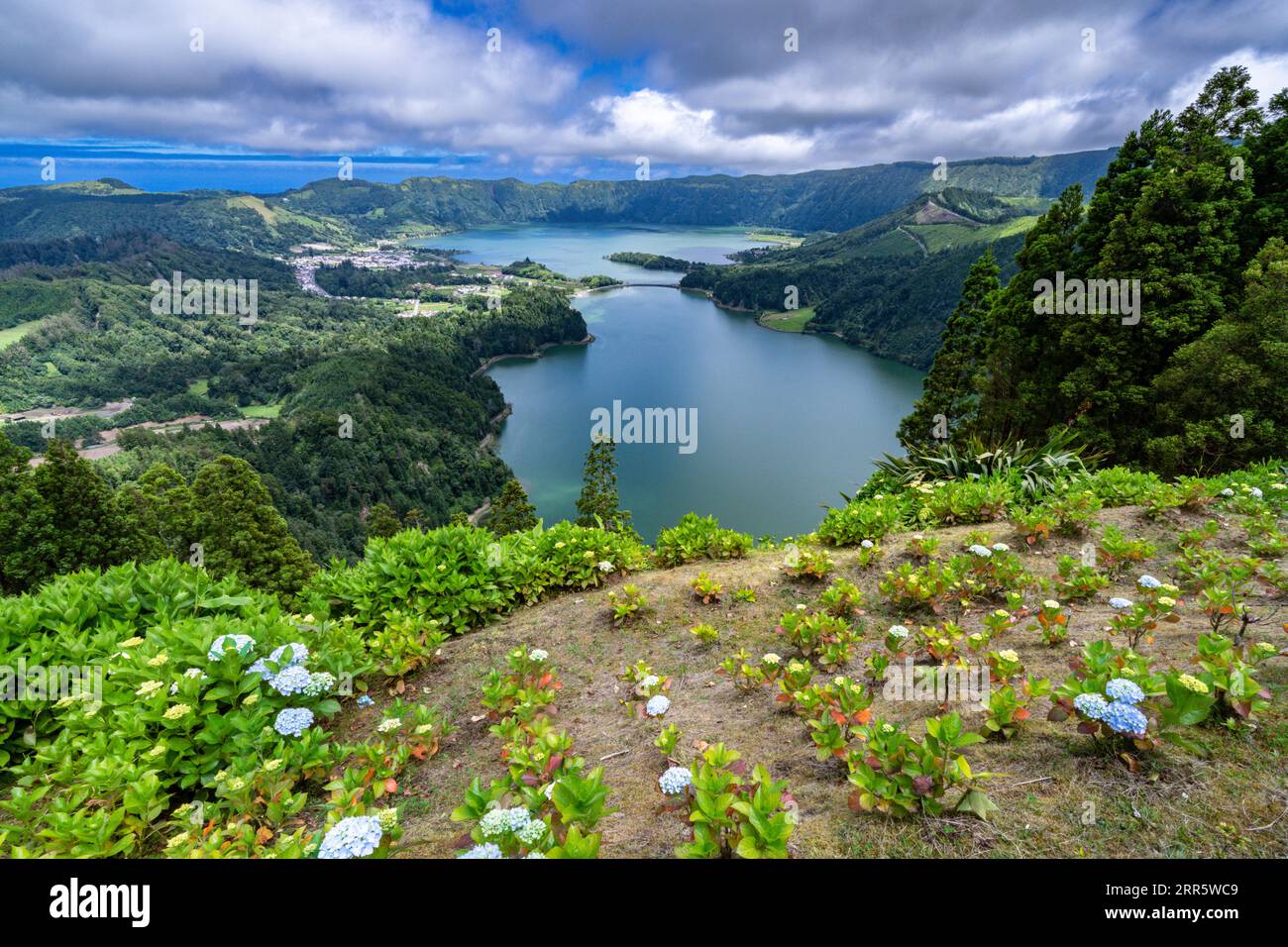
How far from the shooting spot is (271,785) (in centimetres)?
267

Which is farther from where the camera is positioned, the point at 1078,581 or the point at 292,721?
the point at 1078,581

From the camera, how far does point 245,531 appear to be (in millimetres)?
21562

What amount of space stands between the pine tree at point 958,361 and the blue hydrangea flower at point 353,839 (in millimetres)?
21043

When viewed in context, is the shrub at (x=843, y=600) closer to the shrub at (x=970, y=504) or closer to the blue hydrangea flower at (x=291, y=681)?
the shrub at (x=970, y=504)

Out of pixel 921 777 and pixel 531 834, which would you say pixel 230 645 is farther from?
pixel 921 777

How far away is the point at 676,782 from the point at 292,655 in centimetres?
238

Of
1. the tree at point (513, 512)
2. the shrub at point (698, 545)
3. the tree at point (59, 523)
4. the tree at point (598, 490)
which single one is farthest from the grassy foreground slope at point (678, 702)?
the tree at point (513, 512)

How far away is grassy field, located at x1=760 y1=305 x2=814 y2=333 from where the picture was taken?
116375 millimetres

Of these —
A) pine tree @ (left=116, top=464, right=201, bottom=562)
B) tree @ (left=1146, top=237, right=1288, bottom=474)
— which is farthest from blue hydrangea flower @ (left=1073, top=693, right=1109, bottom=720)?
pine tree @ (left=116, top=464, right=201, bottom=562)

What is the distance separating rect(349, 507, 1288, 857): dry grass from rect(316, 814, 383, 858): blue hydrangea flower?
0.40m

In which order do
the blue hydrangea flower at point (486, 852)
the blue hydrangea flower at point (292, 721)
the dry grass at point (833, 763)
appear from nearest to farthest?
the blue hydrangea flower at point (486, 852) < the dry grass at point (833, 763) < the blue hydrangea flower at point (292, 721)

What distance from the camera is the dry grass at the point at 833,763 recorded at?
219cm

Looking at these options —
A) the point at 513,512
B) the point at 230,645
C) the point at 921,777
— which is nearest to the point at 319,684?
the point at 230,645
